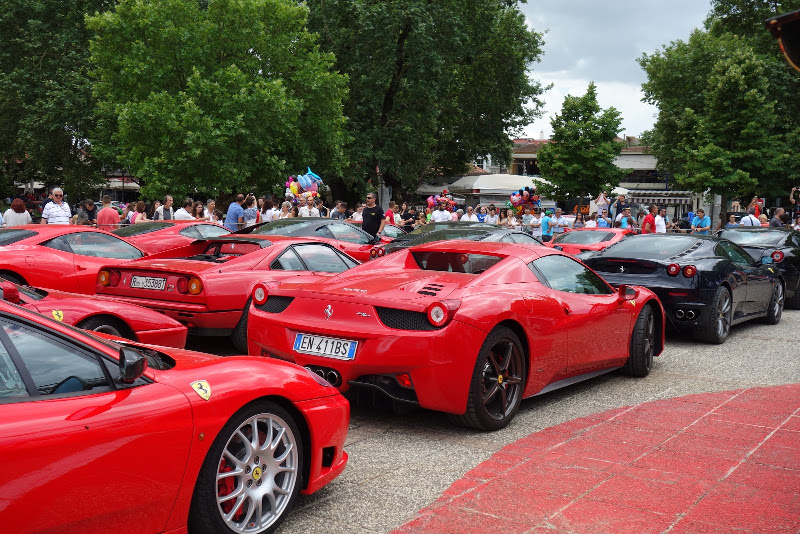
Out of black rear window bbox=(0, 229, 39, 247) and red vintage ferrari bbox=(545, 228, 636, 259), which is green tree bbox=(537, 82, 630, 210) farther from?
black rear window bbox=(0, 229, 39, 247)

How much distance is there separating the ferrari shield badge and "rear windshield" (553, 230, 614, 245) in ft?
45.3

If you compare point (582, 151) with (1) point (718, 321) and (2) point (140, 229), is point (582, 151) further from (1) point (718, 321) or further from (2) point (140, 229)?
(1) point (718, 321)

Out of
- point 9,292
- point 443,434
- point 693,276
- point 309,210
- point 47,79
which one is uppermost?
point 47,79

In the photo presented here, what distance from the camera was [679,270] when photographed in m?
9.20

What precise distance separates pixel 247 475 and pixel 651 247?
770 cm

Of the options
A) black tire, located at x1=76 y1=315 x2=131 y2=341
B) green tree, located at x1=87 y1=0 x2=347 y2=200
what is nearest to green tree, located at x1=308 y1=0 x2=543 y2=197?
green tree, located at x1=87 y1=0 x2=347 y2=200

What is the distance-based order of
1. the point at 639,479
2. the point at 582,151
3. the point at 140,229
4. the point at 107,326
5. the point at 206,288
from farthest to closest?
the point at 582,151 → the point at 140,229 → the point at 206,288 → the point at 107,326 → the point at 639,479

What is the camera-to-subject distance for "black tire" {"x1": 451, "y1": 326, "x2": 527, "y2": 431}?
5082 mm

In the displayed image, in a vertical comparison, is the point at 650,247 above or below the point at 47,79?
below

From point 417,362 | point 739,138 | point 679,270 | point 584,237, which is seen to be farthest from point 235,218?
point 739,138

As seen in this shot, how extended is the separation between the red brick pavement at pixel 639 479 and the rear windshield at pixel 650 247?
12.8 feet

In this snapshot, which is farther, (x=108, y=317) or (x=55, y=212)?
(x=55, y=212)

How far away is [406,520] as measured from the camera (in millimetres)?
3760

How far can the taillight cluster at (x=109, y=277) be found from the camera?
7863mm
